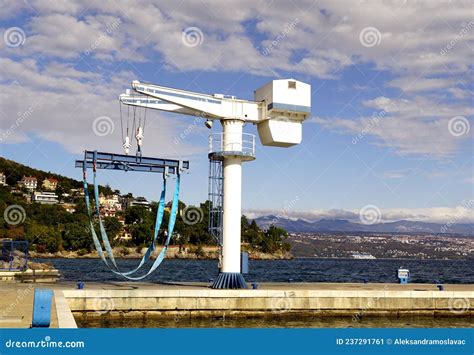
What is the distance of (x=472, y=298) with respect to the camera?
31.1 metres

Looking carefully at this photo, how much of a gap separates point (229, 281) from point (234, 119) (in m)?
8.23

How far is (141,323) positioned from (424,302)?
14356 mm

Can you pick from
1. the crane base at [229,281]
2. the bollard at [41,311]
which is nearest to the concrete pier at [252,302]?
Answer: the crane base at [229,281]

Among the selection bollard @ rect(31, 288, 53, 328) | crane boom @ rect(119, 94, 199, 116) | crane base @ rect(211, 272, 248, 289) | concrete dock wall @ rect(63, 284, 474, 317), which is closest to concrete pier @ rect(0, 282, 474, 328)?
concrete dock wall @ rect(63, 284, 474, 317)

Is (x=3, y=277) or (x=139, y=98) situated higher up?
(x=139, y=98)

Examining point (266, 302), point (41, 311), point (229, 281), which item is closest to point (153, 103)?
point (229, 281)

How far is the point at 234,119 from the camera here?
30.6 m

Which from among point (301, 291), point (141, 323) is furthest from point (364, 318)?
point (141, 323)

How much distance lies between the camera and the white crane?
98.5 ft

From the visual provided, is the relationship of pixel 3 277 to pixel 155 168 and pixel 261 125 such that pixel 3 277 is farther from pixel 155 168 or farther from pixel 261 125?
pixel 261 125

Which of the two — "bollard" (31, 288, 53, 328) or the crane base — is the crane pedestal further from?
"bollard" (31, 288, 53, 328)

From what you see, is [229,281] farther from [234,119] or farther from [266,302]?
[234,119]

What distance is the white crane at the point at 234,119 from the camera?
30.0 metres

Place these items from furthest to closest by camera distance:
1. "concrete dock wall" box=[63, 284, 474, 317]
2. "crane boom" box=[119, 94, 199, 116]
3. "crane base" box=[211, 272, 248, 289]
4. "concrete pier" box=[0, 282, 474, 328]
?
1. "crane base" box=[211, 272, 248, 289]
2. "crane boom" box=[119, 94, 199, 116]
3. "concrete dock wall" box=[63, 284, 474, 317]
4. "concrete pier" box=[0, 282, 474, 328]
